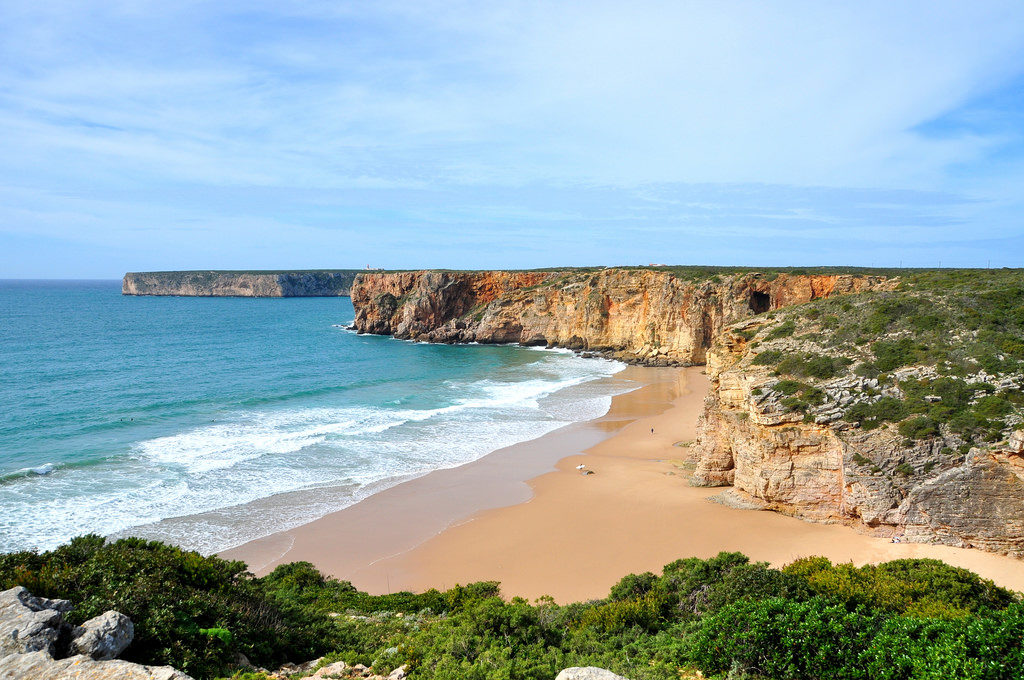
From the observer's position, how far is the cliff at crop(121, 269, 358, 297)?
524 feet

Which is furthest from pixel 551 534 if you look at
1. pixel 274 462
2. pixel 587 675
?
pixel 274 462

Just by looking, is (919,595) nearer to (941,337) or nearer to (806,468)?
(806,468)

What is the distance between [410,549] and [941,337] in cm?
1701

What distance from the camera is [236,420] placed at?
30484mm

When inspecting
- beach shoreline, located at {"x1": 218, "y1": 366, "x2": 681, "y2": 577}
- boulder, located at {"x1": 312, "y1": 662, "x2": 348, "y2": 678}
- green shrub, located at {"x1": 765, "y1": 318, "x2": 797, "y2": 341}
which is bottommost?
beach shoreline, located at {"x1": 218, "y1": 366, "x2": 681, "y2": 577}

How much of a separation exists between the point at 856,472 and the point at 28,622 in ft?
55.0

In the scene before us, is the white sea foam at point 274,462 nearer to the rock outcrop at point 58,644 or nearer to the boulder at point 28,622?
the boulder at point 28,622

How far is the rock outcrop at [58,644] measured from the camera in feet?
19.4

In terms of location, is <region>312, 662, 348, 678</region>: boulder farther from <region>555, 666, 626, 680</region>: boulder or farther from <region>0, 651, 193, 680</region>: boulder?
<region>555, 666, 626, 680</region>: boulder

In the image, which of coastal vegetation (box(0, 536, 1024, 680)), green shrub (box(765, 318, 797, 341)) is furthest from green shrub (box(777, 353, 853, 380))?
coastal vegetation (box(0, 536, 1024, 680))

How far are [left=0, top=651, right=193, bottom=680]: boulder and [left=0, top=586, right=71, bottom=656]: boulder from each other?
0.11 m

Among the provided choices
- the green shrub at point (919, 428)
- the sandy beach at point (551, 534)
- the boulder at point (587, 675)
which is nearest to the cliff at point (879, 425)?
the green shrub at point (919, 428)

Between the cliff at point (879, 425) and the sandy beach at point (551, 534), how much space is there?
0.71 m

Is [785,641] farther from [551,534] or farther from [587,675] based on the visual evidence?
[551,534]
